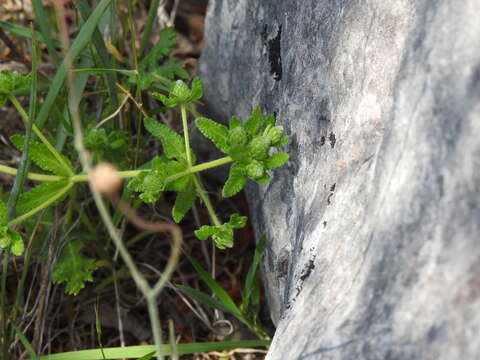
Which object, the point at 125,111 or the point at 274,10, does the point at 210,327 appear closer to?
the point at 125,111

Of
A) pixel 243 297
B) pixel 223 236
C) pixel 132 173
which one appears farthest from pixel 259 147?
pixel 243 297

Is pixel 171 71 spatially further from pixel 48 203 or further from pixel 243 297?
pixel 243 297

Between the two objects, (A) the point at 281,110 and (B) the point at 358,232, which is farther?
(A) the point at 281,110

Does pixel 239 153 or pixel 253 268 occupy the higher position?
pixel 239 153

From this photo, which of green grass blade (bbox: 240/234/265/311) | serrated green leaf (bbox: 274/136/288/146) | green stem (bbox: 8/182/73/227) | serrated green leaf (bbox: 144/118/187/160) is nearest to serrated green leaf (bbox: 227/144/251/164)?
serrated green leaf (bbox: 274/136/288/146)

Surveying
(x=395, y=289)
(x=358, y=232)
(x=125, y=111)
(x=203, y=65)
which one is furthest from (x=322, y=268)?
(x=203, y=65)

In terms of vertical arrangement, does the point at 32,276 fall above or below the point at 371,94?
below

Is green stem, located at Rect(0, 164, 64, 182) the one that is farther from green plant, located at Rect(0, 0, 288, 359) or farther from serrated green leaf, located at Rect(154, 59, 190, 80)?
serrated green leaf, located at Rect(154, 59, 190, 80)
